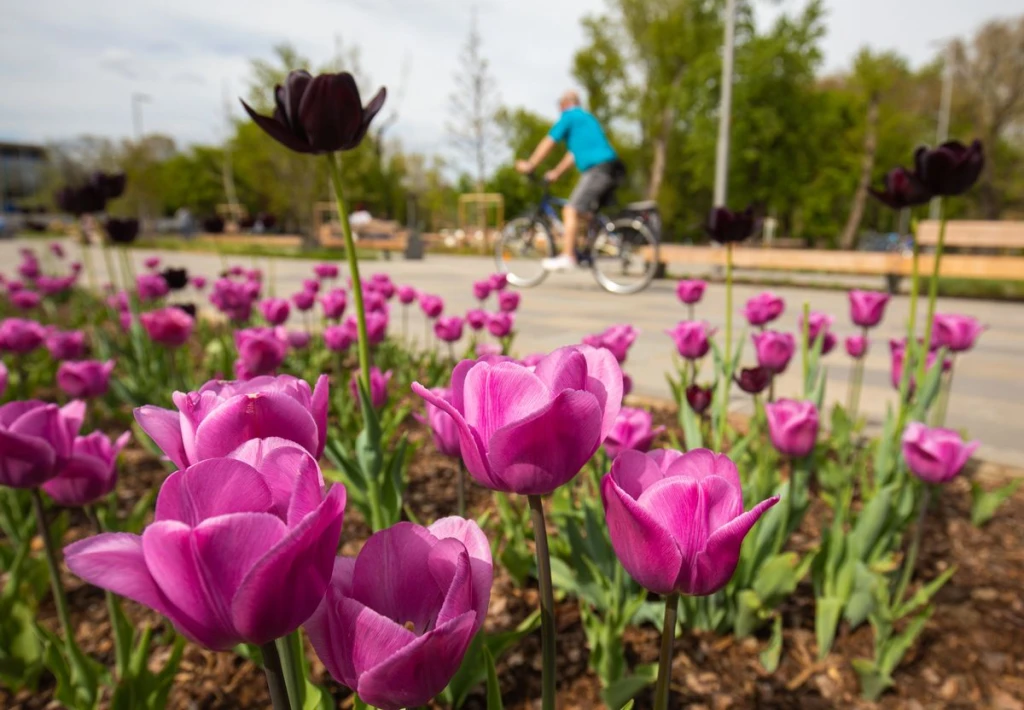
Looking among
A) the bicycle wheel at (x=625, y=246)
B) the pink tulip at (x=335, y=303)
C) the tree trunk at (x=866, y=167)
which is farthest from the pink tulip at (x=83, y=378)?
the tree trunk at (x=866, y=167)

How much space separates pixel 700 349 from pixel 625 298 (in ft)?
19.1

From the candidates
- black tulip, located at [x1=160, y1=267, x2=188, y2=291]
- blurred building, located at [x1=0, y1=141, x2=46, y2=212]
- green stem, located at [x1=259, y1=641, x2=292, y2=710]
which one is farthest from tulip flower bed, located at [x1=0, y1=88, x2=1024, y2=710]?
blurred building, located at [x1=0, y1=141, x2=46, y2=212]

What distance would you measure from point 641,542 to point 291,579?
32 cm

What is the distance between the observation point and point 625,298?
782cm

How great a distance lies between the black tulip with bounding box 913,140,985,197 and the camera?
1744mm

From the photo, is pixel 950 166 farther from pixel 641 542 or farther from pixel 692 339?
pixel 641 542

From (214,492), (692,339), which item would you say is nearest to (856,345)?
(692,339)

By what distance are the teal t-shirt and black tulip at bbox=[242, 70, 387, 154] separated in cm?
644

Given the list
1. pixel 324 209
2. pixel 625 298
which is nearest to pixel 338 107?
pixel 625 298

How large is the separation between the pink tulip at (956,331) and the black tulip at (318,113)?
1.96m

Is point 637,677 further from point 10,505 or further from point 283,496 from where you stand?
point 10,505

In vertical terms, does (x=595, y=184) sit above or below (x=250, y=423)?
above

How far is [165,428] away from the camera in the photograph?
0.62m

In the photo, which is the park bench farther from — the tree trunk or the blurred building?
the blurred building
